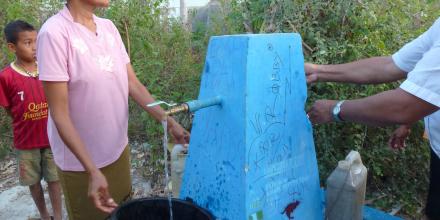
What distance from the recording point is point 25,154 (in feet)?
9.99

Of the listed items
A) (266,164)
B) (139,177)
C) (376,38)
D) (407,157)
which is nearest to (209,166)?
(266,164)

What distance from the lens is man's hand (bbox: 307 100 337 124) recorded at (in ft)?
6.07

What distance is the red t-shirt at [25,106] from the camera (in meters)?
2.95

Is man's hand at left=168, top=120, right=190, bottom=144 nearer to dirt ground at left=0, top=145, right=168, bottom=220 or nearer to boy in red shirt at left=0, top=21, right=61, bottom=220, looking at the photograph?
boy in red shirt at left=0, top=21, right=61, bottom=220

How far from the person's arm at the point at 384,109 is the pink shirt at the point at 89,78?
0.96 m

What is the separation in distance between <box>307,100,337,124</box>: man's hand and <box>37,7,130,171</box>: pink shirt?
91 cm

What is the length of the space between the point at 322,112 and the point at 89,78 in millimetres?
1058

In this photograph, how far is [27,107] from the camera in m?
2.99

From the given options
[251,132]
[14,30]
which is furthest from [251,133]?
[14,30]

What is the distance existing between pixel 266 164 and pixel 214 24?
368 centimetres

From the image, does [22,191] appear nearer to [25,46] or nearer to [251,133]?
[25,46]

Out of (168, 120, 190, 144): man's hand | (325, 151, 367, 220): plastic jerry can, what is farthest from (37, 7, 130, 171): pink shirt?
(325, 151, 367, 220): plastic jerry can

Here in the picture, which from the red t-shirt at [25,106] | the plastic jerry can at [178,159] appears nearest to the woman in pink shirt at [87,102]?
the plastic jerry can at [178,159]

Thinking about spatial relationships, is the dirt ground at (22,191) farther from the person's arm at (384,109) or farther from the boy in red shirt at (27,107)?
the person's arm at (384,109)
